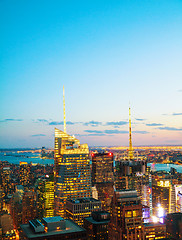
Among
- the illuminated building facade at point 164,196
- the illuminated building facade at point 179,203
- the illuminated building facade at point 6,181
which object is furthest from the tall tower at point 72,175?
the illuminated building facade at point 6,181

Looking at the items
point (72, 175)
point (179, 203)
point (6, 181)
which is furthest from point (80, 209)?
point (6, 181)

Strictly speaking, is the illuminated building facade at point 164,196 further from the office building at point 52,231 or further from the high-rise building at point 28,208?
the office building at point 52,231

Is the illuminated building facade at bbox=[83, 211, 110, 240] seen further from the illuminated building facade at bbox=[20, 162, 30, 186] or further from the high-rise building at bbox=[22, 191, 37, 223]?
the illuminated building facade at bbox=[20, 162, 30, 186]

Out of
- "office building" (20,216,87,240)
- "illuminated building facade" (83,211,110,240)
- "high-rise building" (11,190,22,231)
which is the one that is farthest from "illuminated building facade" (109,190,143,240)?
"high-rise building" (11,190,22,231)

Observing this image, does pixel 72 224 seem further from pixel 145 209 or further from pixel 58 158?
pixel 58 158

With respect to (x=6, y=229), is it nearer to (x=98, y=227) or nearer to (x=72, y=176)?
(x=72, y=176)

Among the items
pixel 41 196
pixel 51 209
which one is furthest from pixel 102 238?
pixel 41 196
